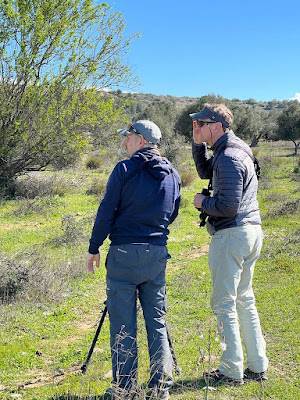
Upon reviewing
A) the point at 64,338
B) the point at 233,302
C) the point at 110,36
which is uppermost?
the point at 110,36

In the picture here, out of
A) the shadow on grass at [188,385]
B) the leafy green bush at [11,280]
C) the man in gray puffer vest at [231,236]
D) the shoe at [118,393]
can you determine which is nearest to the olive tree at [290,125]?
the leafy green bush at [11,280]

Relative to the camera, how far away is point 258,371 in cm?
344

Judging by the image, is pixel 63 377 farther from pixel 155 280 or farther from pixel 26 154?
pixel 26 154

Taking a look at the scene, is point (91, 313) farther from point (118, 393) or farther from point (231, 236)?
point (231, 236)

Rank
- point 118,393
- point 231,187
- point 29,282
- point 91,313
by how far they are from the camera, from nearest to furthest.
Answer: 1. point 118,393
2. point 231,187
3. point 91,313
4. point 29,282

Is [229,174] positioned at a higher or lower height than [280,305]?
higher

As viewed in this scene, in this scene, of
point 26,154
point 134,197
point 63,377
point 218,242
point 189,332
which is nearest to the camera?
point 134,197

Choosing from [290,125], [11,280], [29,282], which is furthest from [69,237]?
[290,125]

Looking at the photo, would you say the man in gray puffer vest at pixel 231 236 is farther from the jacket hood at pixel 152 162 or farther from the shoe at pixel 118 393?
the shoe at pixel 118 393

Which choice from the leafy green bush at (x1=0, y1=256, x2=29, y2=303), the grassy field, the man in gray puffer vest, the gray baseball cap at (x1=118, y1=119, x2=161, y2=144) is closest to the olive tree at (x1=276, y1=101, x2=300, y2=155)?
the grassy field

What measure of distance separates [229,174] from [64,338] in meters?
2.84

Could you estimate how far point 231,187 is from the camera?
3.05 meters

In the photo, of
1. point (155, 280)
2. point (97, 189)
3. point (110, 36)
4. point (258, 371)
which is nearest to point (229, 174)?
point (155, 280)

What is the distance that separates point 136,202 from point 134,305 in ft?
2.57
